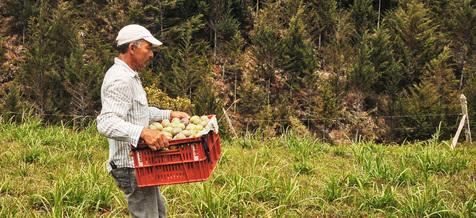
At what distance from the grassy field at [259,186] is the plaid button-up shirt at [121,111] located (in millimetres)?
1400

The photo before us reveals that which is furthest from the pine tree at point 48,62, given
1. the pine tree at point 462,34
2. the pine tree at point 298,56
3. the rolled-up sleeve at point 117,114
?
the rolled-up sleeve at point 117,114

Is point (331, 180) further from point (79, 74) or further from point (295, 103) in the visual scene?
point (295, 103)

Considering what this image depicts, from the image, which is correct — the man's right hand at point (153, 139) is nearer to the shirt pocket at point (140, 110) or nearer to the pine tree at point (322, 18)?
the shirt pocket at point (140, 110)

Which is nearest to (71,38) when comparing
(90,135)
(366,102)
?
(366,102)

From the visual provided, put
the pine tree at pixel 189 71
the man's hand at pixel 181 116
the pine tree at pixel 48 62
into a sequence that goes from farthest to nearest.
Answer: the pine tree at pixel 48 62 < the pine tree at pixel 189 71 < the man's hand at pixel 181 116

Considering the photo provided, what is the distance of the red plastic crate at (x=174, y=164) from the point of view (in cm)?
317

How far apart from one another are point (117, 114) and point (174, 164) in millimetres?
468

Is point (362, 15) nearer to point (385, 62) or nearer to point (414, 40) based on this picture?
point (414, 40)

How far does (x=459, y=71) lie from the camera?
3400cm

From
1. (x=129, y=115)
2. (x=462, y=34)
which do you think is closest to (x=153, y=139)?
(x=129, y=115)

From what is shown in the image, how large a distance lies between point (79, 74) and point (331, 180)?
25073 millimetres

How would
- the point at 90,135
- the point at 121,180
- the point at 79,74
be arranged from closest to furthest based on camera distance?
the point at 121,180 < the point at 90,135 < the point at 79,74

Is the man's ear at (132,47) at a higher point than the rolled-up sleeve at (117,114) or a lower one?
higher

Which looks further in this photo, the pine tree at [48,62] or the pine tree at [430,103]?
the pine tree at [48,62]
